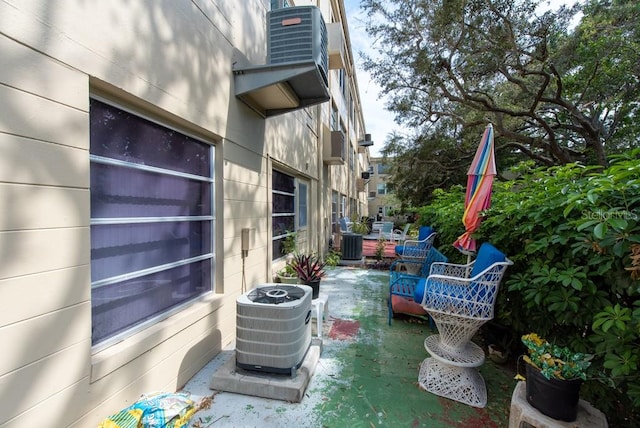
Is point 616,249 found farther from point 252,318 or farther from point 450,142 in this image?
point 450,142

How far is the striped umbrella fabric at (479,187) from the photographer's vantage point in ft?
10.9

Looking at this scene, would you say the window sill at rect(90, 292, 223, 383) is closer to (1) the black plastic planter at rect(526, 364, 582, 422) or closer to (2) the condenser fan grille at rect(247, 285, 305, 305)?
(2) the condenser fan grille at rect(247, 285, 305, 305)

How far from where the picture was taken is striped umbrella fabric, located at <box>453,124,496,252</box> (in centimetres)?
331

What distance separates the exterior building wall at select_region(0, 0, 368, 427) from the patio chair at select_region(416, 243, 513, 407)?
2.25 metres

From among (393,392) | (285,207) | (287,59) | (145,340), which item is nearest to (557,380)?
(393,392)

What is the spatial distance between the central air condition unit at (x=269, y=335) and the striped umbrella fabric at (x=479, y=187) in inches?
88.2

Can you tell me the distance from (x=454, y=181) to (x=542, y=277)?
14201mm

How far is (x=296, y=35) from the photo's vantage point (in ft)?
11.2

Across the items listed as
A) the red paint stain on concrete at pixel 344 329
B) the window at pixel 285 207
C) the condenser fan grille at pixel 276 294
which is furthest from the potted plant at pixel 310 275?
the condenser fan grille at pixel 276 294

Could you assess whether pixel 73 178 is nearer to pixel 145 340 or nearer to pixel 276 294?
pixel 145 340

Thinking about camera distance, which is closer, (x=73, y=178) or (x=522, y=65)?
(x=73, y=178)

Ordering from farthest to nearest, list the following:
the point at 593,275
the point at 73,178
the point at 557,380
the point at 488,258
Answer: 1. the point at 488,258
2. the point at 593,275
3. the point at 557,380
4. the point at 73,178

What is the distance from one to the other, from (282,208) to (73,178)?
4070mm

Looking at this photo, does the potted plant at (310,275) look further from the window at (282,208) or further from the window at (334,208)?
the window at (334,208)
